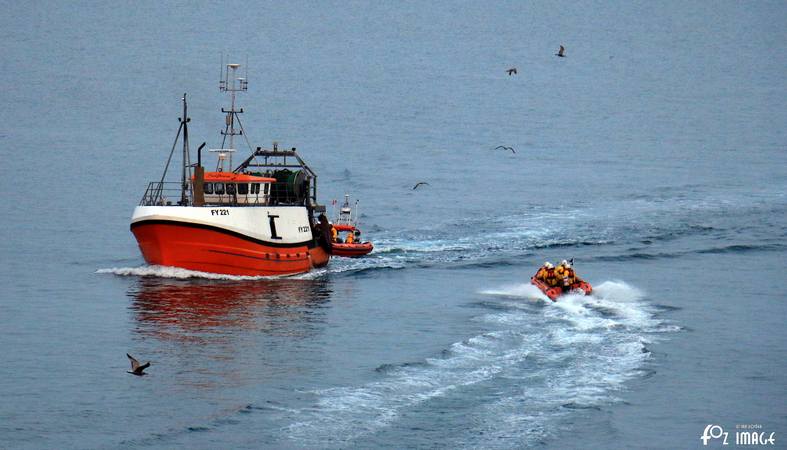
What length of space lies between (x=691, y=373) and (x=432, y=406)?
1102 centimetres

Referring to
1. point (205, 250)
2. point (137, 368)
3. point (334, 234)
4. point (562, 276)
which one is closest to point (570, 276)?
point (562, 276)

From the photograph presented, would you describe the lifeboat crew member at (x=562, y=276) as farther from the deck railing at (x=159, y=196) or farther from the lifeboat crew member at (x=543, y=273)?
the deck railing at (x=159, y=196)

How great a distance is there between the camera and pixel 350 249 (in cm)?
7262

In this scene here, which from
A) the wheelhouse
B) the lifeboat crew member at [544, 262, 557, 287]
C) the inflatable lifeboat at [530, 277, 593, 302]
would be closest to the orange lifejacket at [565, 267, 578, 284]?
the inflatable lifeboat at [530, 277, 593, 302]

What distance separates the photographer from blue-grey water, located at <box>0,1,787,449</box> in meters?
40.9

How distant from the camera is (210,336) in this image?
52.7 meters

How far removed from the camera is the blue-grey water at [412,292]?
40938mm

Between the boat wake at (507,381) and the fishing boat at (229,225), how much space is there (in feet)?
46.1

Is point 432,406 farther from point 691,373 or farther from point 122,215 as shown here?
point 122,215

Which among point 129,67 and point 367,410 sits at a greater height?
point 129,67

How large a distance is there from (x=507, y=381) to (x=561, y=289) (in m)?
17.1

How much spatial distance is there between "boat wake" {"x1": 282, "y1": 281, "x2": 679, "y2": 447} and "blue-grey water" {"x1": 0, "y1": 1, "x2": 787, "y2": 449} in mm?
147

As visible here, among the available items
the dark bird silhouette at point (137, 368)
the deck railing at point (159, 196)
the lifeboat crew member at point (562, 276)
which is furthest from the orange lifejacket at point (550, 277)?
the dark bird silhouette at point (137, 368)

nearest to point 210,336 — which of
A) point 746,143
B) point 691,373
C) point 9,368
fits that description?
point 9,368
